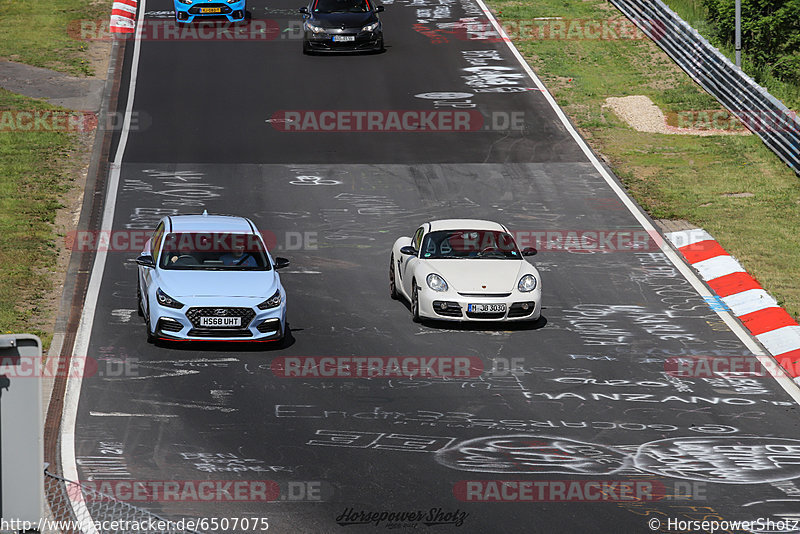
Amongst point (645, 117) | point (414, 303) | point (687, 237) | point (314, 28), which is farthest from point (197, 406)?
point (314, 28)

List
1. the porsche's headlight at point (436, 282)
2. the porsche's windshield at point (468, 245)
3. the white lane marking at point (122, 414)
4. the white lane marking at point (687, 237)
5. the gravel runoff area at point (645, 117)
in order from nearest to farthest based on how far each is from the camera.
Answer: the white lane marking at point (122, 414) → the porsche's headlight at point (436, 282) → the porsche's windshield at point (468, 245) → the white lane marking at point (687, 237) → the gravel runoff area at point (645, 117)

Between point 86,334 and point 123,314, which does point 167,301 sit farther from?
point 123,314

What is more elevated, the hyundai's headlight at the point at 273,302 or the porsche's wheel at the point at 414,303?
the hyundai's headlight at the point at 273,302

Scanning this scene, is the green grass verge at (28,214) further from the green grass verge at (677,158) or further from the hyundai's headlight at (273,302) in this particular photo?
the green grass verge at (677,158)

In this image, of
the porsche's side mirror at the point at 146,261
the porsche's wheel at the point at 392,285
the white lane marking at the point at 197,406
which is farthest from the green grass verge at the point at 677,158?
the porsche's side mirror at the point at 146,261

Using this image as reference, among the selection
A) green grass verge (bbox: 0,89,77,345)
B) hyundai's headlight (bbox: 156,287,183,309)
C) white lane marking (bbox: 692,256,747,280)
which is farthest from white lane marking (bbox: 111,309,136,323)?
white lane marking (bbox: 692,256,747,280)

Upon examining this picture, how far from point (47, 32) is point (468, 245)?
78.4ft

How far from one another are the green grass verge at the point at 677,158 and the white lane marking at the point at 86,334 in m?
11.0

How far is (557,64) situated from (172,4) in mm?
14306

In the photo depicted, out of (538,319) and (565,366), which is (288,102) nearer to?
(538,319)

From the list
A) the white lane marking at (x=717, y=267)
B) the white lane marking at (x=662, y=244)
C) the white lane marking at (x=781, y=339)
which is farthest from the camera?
the white lane marking at (x=717, y=267)

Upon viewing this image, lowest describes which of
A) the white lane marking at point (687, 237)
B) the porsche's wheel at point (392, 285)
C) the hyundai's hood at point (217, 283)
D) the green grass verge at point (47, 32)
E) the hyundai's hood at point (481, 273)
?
the white lane marking at point (687, 237)

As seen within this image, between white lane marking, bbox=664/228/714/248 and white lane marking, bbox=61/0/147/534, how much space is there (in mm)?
10710

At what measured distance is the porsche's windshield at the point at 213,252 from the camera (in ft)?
54.0
